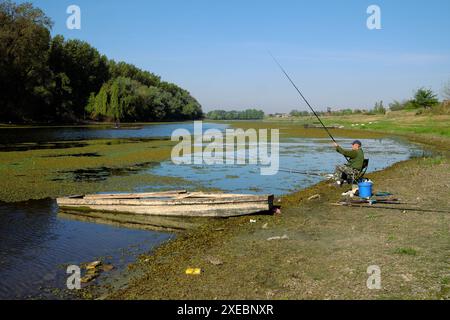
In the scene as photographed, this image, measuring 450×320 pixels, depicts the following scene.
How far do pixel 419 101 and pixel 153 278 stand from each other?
97536mm

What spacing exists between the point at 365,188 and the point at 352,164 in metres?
1.44

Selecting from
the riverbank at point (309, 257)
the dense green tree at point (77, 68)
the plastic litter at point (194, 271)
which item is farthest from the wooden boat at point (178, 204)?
the dense green tree at point (77, 68)

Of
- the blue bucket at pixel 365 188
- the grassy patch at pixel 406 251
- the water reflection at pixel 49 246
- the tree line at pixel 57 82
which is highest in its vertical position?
the tree line at pixel 57 82

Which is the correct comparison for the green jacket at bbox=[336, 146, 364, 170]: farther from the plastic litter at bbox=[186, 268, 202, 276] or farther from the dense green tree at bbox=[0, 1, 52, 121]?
the dense green tree at bbox=[0, 1, 52, 121]

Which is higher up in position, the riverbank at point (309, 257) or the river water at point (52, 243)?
the riverbank at point (309, 257)

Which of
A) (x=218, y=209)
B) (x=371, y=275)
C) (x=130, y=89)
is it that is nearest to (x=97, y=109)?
(x=130, y=89)

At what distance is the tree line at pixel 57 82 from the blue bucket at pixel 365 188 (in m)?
77.6

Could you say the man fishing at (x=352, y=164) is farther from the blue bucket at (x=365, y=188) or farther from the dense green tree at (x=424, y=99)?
the dense green tree at (x=424, y=99)

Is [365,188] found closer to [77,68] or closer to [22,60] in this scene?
[22,60]

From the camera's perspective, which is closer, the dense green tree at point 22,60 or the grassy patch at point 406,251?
the grassy patch at point 406,251

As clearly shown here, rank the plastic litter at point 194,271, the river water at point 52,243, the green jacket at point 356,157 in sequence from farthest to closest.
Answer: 1. the green jacket at point 356,157
2. the river water at point 52,243
3. the plastic litter at point 194,271

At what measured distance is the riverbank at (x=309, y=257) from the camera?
24.5 feet

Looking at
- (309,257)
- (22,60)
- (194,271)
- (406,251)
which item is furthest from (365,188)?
(22,60)

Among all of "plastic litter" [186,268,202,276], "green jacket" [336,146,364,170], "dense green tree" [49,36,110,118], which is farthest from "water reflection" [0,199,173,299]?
"dense green tree" [49,36,110,118]
